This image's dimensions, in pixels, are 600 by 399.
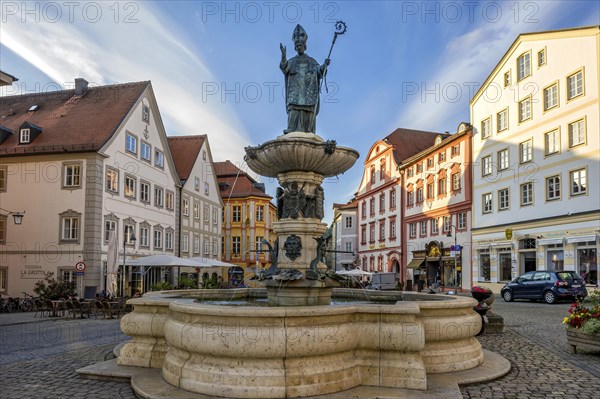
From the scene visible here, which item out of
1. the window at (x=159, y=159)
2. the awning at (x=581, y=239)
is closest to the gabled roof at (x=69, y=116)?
the window at (x=159, y=159)

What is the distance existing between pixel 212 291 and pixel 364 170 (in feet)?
162

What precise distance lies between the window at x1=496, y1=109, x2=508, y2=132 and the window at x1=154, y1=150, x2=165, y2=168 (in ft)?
72.2


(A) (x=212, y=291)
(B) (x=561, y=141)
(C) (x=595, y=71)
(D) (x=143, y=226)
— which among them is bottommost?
(A) (x=212, y=291)

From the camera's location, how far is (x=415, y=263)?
152 ft

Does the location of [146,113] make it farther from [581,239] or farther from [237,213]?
[237,213]

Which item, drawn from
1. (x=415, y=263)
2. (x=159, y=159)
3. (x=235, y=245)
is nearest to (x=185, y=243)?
(x=159, y=159)

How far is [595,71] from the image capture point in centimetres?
2647

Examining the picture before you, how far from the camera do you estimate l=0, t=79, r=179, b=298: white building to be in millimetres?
27469

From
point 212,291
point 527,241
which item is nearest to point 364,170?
point 527,241

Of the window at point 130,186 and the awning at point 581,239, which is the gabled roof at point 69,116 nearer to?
the window at point 130,186

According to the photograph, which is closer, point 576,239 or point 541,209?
point 576,239

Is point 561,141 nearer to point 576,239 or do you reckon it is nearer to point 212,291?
point 576,239

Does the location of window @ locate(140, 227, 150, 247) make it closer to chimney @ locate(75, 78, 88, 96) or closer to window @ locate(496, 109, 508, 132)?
chimney @ locate(75, 78, 88, 96)

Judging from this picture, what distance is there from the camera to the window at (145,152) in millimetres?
33125
